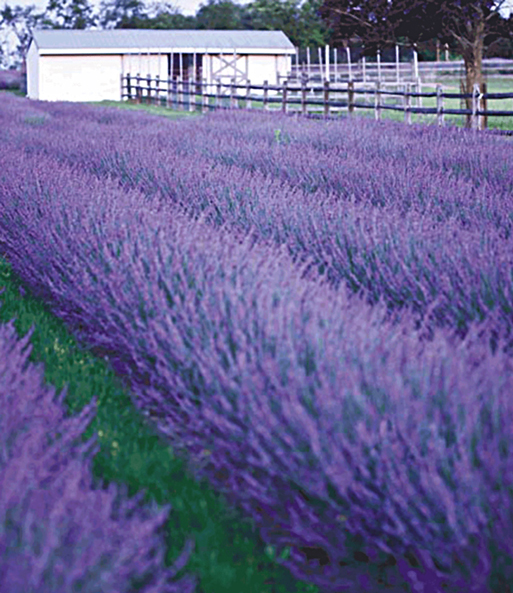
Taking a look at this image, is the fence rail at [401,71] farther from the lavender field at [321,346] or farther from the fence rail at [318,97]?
the lavender field at [321,346]

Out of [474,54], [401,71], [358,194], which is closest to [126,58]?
[401,71]

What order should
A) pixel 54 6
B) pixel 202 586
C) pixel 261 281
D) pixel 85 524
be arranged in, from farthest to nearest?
1. pixel 54 6
2. pixel 261 281
3. pixel 202 586
4. pixel 85 524

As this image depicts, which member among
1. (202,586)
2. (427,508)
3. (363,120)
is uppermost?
(363,120)

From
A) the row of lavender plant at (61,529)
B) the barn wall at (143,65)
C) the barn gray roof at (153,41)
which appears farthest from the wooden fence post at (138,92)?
the row of lavender plant at (61,529)

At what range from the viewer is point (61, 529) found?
2.12 metres

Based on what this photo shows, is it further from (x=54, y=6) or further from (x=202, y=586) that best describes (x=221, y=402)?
(x=54, y=6)

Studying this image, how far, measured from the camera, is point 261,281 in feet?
12.8

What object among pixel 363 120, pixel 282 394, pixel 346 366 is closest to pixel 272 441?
pixel 282 394

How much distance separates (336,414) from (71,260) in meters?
2.75

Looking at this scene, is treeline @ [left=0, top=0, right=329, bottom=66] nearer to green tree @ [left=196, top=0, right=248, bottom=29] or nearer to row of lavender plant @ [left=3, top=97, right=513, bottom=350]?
green tree @ [left=196, top=0, right=248, bottom=29]

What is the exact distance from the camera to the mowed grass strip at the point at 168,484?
265 cm

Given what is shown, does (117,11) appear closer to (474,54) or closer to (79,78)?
(79,78)

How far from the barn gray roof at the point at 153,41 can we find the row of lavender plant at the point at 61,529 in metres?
36.3

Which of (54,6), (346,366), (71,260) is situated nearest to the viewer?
(346,366)
